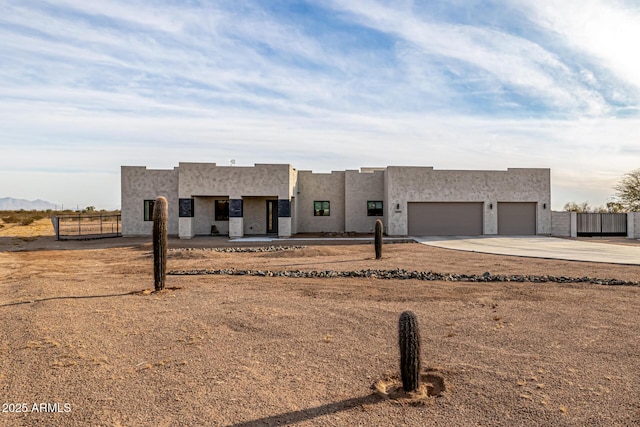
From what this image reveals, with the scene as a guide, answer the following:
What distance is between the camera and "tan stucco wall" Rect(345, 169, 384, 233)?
2980cm

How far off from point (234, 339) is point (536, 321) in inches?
205

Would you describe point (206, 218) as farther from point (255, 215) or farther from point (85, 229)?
point (85, 229)

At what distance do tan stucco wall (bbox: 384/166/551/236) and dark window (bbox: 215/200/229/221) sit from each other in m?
10.8

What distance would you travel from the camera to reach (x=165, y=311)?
8211mm

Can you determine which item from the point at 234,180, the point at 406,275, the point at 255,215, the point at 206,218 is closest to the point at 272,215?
the point at 255,215

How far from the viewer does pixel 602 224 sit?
92.7 ft

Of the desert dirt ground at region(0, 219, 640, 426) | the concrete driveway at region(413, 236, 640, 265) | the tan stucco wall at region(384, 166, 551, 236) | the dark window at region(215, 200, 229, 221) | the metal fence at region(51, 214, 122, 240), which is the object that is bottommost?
the desert dirt ground at region(0, 219, 640, 426)

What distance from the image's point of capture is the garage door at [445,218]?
92.1 ft

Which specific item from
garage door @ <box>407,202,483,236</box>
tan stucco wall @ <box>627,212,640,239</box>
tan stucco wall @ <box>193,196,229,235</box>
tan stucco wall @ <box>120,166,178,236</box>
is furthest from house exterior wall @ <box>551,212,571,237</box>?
tan stucco wall @ <box>120,166,178,236</box>

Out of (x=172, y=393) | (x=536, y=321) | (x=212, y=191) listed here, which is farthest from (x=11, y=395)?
(x=212, y=191)

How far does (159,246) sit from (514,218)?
24.4 m

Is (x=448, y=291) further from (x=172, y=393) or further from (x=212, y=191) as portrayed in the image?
(x=212, y=191)

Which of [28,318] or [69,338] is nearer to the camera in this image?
[69,338]

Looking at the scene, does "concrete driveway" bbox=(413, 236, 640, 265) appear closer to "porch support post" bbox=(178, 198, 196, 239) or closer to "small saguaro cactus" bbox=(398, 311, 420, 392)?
"small saguaro cactus" bbox=(398, 311, 420, 392)
